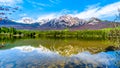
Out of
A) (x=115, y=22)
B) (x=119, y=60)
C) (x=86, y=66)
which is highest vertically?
(x=115, y=22)

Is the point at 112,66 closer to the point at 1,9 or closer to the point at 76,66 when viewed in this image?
the point at 76,66

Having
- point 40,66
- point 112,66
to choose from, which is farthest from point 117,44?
point 40,66

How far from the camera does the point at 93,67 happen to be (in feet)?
83.8

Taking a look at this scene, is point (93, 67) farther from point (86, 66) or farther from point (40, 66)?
point (40, 66)

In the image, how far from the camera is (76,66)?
85.6ft

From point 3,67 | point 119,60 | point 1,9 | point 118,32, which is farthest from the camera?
point 3,67

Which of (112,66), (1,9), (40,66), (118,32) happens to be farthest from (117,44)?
(40,66)

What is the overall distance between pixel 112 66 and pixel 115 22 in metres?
11.4

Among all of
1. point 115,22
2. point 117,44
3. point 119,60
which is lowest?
point 119,60

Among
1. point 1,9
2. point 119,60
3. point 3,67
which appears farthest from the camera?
point 3,67

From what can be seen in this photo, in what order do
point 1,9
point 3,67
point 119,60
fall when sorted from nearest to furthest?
1. point 1,9
2. point 119,60
3. point 3,67

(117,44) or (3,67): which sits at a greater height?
(117,44)

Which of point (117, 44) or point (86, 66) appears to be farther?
point (86, 66)

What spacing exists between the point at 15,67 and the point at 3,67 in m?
1.15
